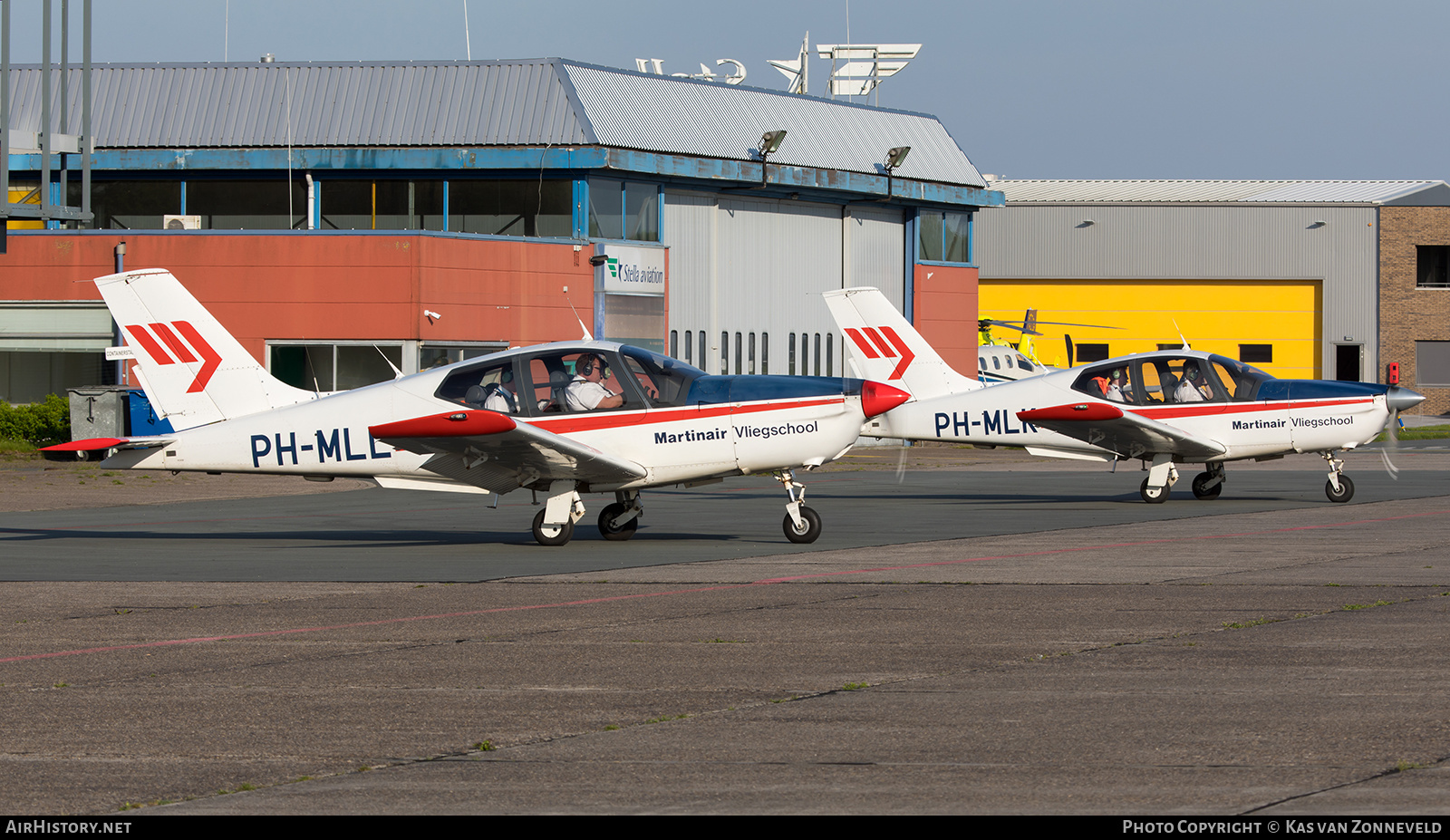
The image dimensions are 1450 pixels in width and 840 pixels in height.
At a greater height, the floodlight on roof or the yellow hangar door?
the floodlight on roof

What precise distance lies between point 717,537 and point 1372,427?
1036cm

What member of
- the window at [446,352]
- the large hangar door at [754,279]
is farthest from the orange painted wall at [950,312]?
the window at [446,352]

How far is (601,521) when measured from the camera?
17688 mm

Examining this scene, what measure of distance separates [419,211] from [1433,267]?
49.5 metres

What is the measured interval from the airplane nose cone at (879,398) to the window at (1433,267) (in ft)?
194

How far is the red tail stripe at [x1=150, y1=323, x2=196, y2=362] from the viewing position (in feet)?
55.9

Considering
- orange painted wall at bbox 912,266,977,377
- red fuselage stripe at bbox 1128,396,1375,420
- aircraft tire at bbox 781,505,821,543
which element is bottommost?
aircraft tire at bbox 781,505,821,543

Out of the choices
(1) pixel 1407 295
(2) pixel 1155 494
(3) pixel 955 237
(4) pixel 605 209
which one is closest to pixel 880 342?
(2) pixel 1155 494

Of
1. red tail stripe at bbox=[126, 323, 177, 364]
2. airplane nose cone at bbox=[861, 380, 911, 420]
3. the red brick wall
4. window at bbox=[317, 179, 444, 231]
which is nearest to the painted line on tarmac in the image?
airplane nose cone at bbox=[861, 380, 911, 420]

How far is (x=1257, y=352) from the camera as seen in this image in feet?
229

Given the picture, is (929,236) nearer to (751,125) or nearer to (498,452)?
(751,125)

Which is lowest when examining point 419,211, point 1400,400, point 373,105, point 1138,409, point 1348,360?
point 1138,409

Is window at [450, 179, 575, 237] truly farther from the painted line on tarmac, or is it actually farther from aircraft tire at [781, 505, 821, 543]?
the painted line on tarmac

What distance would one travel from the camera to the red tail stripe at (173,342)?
17.0 m
